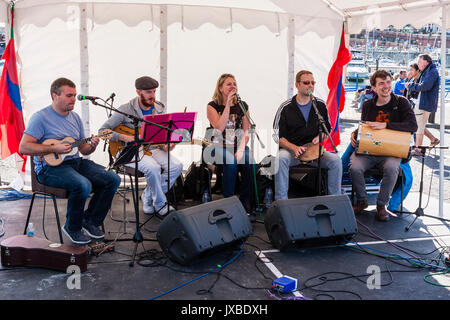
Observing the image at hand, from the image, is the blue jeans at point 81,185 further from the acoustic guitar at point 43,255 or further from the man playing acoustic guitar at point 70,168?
the acoustic guitar at point 43,255

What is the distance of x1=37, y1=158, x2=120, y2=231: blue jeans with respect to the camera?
3.71m

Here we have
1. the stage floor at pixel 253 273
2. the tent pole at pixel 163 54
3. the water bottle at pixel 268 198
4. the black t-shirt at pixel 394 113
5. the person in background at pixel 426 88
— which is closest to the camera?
the stage floor at pixel 253 273

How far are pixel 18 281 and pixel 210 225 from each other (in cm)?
130

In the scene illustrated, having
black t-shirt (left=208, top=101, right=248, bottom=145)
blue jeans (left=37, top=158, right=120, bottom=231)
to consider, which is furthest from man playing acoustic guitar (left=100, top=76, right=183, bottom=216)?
black t-shirt (left=208, top=101, right=248, bottom=145)

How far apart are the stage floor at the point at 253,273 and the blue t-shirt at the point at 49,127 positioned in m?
0.84

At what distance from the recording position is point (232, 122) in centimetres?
483

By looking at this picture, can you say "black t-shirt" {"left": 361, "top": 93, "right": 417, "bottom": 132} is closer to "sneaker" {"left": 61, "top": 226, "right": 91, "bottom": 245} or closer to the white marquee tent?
the white marquee tent

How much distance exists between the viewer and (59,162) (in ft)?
12.4

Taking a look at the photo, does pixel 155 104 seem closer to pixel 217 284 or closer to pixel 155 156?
pixel 155 156

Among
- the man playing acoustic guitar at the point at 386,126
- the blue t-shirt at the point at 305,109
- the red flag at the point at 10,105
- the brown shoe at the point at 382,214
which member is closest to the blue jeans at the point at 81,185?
the red flag at the point at 10,105

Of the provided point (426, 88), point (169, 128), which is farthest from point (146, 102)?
point (426, 88)

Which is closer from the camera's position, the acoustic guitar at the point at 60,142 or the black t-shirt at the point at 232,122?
the acoustic guitar at the point at 60,142

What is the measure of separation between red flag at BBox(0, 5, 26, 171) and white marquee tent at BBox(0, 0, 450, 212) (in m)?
0.11

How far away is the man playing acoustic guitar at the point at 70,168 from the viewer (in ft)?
12.1
